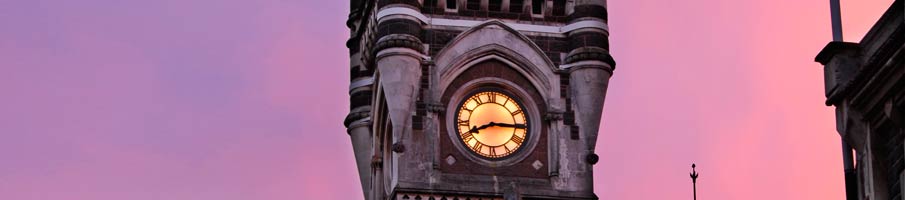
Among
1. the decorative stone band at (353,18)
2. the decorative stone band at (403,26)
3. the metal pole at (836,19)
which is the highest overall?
the decorative stone band at (353,18)

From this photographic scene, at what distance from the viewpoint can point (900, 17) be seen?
23.1m

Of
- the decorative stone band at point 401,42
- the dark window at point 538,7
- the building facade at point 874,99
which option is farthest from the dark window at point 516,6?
the building facade at point 874,99

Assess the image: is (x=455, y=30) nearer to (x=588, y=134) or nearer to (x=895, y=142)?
(x=588, y=134)

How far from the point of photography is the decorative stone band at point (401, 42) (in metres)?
49.9

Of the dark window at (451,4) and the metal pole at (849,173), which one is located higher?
the dark window at (451,4)

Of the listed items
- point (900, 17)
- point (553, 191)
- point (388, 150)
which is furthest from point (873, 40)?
point (388, 150)

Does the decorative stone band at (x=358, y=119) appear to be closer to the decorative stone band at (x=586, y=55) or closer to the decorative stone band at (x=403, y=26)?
the decorative stone band at (x=403, y=26)

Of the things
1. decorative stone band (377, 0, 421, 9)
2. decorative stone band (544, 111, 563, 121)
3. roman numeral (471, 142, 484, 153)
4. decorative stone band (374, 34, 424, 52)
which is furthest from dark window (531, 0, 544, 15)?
roman numeral (471, 142, 484, 153)

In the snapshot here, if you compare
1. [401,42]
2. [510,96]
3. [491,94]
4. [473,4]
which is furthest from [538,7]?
[401,42]

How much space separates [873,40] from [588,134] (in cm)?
2630

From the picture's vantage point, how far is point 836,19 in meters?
25.3

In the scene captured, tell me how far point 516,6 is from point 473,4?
112 centimetres

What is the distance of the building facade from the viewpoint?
75.8ft

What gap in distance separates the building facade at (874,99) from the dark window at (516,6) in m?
26.6
